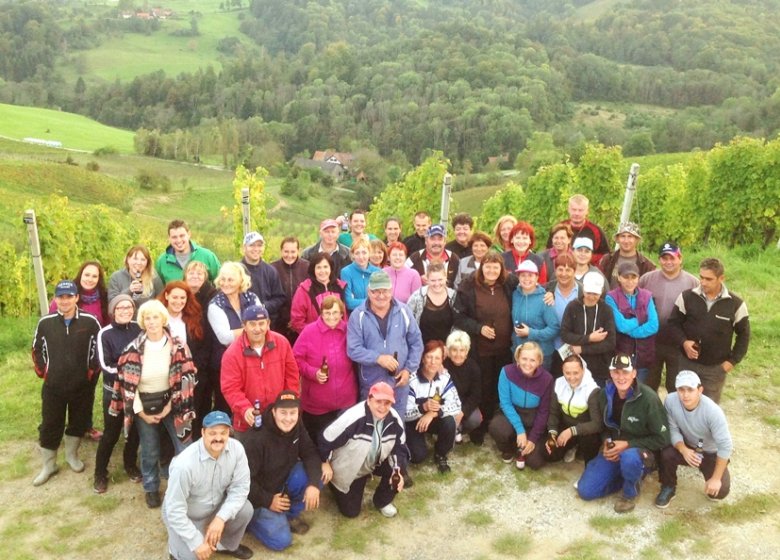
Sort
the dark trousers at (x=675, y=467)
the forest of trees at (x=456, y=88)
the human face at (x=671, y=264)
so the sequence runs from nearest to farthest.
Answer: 1. the dark trousers at (x=675, y=467)
2. the human face at (x=671, y=264)
3. the forest of trees at (x=456, y=88)

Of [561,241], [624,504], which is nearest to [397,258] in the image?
[561,241]

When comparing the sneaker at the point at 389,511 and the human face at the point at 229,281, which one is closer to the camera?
the sneaker at the point at 389,511

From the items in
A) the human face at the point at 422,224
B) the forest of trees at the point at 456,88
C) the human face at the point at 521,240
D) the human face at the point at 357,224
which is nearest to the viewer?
the human face at the point at 521,240

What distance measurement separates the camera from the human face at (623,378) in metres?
5.41

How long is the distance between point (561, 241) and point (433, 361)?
205 cm

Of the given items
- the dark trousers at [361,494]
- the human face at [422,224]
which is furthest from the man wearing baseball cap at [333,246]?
the dark trousers at [361,494]

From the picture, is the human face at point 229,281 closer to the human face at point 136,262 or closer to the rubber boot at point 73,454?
the human face at point 136,262

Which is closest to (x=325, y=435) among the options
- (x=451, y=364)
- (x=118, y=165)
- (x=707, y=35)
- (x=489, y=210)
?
(x=451, y=364)

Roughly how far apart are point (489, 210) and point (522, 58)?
11937cm

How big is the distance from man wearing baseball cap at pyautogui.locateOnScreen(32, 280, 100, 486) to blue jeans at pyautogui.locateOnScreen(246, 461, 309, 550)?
6.61 ft

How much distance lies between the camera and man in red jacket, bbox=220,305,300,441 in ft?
16.7

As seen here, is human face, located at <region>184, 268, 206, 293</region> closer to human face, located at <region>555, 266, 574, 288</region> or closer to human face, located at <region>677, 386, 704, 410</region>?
human face, located at <region>555, 266, 574, 288</region>

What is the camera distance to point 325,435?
17.4 ft

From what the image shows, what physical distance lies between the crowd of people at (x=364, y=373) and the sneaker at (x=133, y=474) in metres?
0.02
